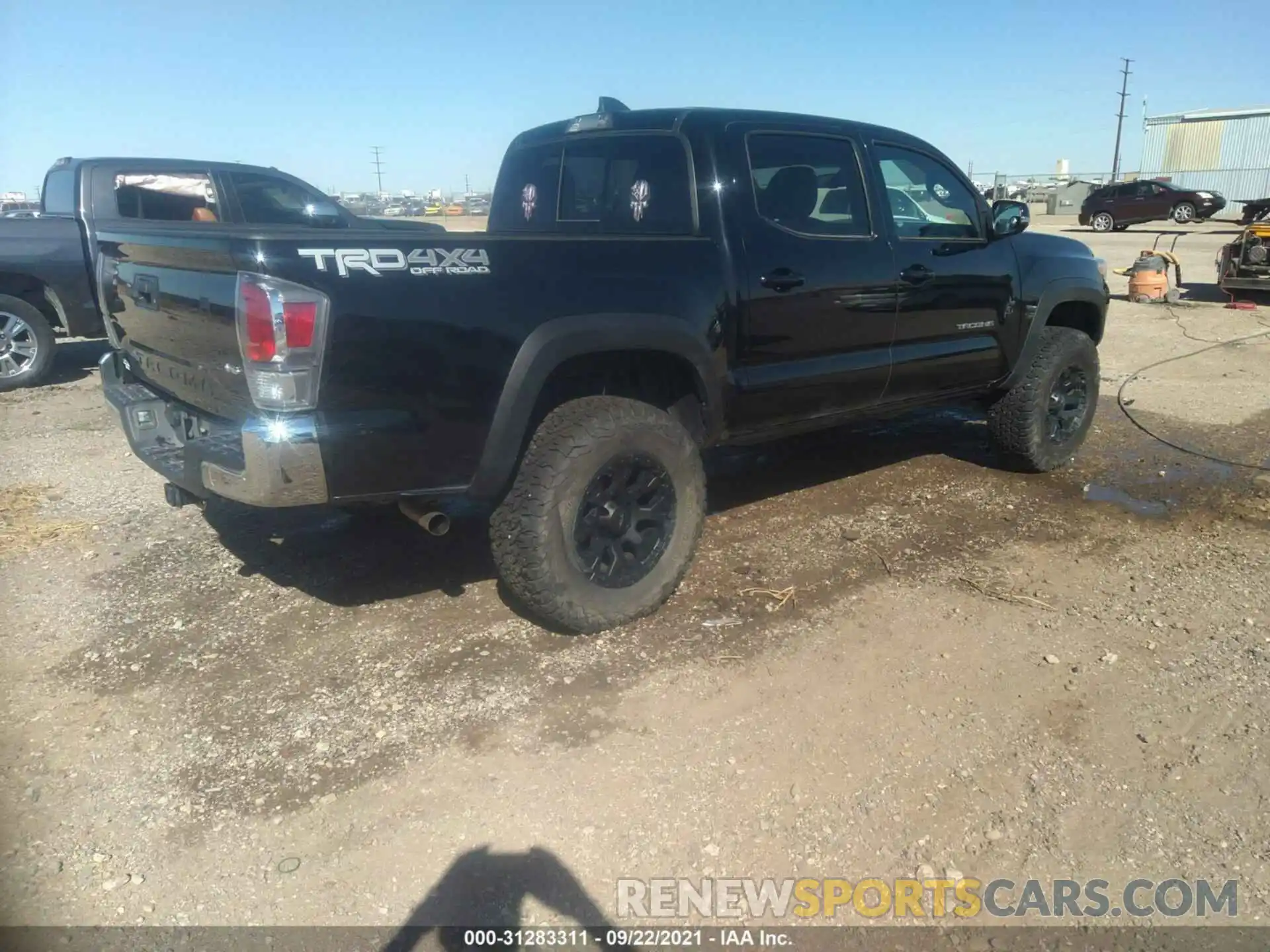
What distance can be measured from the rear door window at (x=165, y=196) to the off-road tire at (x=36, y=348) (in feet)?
3.62

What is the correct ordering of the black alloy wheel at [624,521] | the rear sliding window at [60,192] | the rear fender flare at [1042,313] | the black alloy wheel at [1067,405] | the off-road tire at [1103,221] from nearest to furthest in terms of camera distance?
the black alloy wheel at [624,521] < the rear fender flare at [1042,313] < the black alloy wheel at [1067,405] < the rear sliding window at [60,192] < the off-road tire at [1103,221]

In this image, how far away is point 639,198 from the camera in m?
3.92

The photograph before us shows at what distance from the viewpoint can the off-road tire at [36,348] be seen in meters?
7.57

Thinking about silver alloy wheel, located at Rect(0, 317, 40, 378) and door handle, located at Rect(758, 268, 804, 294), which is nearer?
door handle, located at Rect(758, 268, 804, 294)

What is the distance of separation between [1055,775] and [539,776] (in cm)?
153

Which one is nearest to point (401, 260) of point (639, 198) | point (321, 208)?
point (639, 198)

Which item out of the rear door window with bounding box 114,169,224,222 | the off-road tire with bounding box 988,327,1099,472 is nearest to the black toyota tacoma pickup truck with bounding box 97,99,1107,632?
the off-road tire with bounding box 988,327,1099,472

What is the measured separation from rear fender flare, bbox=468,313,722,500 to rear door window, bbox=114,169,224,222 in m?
5.74

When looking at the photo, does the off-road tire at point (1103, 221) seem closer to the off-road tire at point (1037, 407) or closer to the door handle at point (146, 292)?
the off-road tire at point (1037, 407)

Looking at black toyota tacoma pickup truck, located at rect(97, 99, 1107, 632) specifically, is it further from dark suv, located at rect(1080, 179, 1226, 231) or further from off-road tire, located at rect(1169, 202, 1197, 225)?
off-road tire, located at rect(1169, 202, 1197, 225)

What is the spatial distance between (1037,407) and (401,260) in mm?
3965

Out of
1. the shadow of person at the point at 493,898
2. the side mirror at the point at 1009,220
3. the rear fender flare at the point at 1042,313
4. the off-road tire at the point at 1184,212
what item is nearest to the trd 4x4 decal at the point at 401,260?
the shadow of person at the point at 493,898

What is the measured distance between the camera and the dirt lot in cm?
239

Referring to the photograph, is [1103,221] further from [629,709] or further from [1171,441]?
[629,709]
